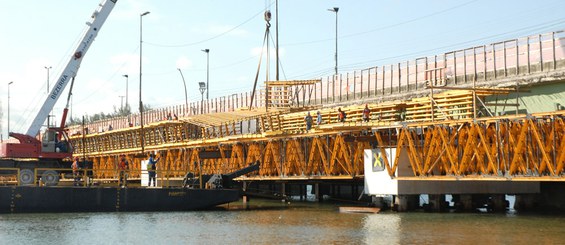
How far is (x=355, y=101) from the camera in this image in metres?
71.2

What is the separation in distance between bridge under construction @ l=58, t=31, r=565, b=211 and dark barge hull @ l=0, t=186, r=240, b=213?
165 cm

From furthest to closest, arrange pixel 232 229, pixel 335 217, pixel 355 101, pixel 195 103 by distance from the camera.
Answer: pixel 195 103 < pixel 355 101 < pixel 335 217 < pixel 232 229

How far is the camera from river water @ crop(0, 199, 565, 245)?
35250 millimetres

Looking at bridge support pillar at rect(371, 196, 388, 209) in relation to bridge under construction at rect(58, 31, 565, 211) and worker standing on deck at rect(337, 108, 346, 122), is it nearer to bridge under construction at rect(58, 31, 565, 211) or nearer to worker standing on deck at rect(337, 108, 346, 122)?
bridge under construction at rect(58, 31, 565, 211)

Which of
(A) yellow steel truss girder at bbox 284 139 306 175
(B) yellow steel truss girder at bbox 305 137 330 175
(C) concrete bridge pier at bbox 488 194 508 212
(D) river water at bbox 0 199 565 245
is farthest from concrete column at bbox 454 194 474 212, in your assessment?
(A) yellow steel truss girder at bbox 284 139 306 175

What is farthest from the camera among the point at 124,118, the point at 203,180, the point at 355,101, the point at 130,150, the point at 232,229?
the point at 124,118

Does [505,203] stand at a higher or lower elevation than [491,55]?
lower

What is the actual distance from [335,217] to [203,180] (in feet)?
40.5

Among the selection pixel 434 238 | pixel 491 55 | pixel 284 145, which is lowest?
pixel 434 238

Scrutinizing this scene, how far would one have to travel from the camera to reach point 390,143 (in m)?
52.0

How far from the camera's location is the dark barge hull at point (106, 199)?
4850cm

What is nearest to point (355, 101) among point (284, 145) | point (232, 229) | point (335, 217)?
point (284, 145)

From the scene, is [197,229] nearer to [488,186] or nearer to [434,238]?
[434,238]

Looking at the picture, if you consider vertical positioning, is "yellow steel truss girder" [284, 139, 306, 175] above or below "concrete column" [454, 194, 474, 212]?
above
